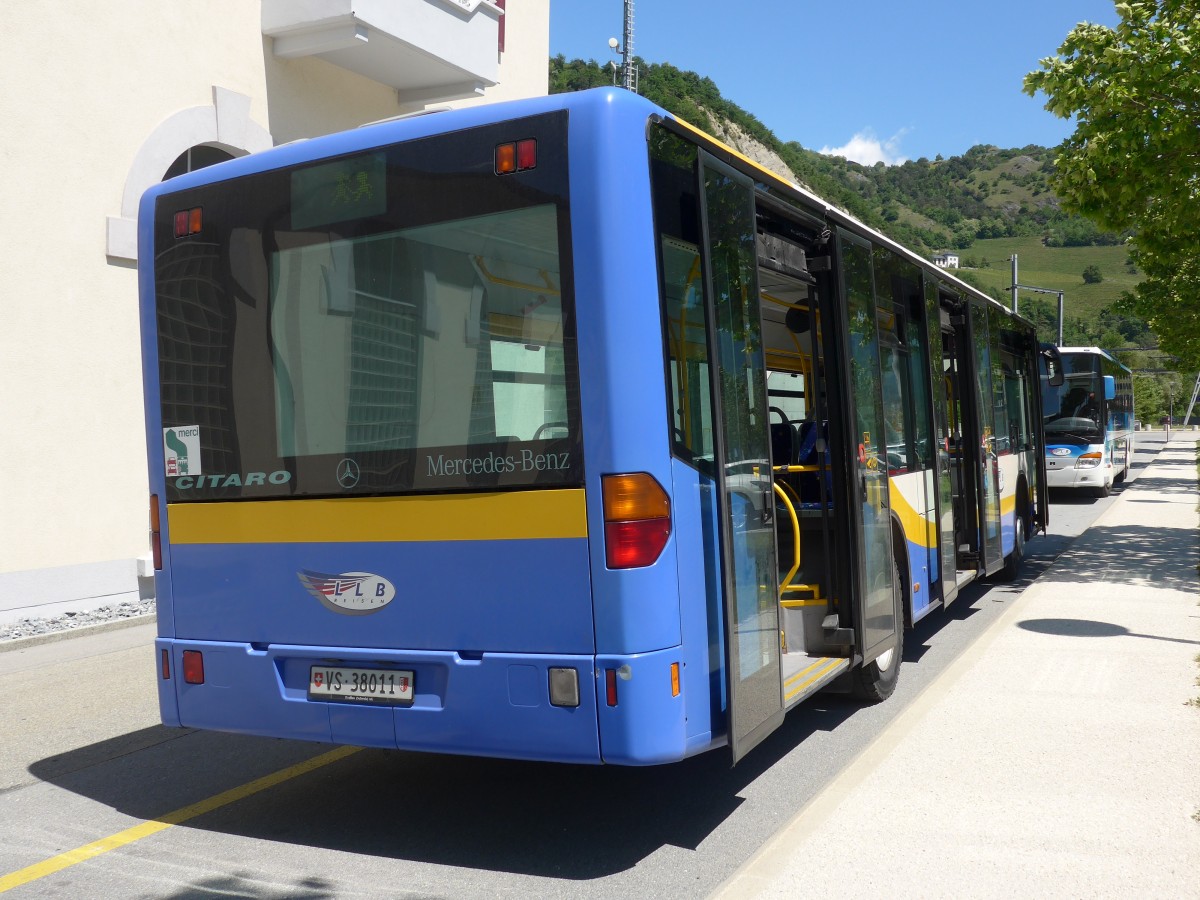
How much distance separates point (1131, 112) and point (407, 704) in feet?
39.6

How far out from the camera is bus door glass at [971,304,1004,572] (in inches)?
395

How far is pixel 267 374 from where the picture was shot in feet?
15.8

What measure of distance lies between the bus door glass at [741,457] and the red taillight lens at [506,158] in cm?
77

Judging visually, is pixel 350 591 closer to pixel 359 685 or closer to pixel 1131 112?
pixel 359 685

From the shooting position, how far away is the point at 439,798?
17.5ft

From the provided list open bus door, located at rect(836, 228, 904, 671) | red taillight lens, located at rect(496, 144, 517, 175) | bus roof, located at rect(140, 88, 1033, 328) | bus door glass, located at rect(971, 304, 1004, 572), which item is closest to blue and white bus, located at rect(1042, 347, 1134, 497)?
bus door glass, located at rect(971, 304, 1004, 572)

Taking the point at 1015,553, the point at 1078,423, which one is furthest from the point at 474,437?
the point at 1078,423

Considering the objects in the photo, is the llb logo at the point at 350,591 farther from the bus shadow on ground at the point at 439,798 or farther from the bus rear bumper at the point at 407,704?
the bus shadow on ground at the point at 439,798

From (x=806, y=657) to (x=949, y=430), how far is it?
4166 millimetres

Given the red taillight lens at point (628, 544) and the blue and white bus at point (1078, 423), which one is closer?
the red taillight lens at point (628, 544)

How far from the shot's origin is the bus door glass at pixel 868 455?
6.23 metres

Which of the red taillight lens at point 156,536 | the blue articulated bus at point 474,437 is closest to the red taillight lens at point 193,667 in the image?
the blue articulated bus at point 474,437

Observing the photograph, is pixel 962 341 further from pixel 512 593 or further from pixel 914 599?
pixel 512 593

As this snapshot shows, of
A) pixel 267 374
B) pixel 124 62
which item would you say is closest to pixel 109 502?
pixel 124 62
